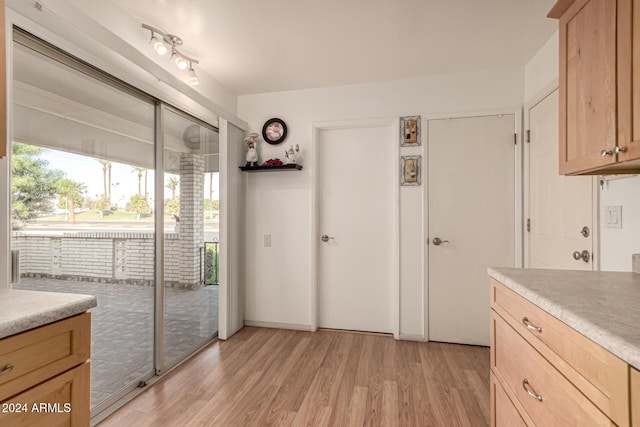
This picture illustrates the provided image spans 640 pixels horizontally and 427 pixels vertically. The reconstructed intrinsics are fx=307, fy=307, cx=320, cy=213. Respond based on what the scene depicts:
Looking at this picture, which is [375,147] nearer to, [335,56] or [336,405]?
[335,56]

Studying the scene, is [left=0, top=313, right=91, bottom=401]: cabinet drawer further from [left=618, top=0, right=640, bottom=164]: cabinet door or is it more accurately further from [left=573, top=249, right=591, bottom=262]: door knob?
[left=573, top=249, right=591, bottom=262]: door knob

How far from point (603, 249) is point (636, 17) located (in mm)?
1211

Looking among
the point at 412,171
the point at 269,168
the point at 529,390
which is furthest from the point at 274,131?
the point at 529,390

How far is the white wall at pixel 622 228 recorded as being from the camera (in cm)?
146

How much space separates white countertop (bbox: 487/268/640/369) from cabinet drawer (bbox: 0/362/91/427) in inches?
59.7

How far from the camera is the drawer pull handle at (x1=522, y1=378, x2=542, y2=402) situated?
0.99 m

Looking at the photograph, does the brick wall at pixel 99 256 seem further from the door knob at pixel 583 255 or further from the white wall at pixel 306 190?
the door knob at pixel 583 255

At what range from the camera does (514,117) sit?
2719mm

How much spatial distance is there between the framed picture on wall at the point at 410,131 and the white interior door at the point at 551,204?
90cm

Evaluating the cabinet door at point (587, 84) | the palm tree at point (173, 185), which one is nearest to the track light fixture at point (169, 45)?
the palm tree at point (173, 185)

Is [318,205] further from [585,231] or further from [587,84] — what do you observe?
[587,84]

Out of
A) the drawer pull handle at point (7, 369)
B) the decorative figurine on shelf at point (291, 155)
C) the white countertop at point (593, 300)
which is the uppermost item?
the decorative figurine on shelf at point (291, 155)

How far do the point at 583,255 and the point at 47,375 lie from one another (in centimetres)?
260

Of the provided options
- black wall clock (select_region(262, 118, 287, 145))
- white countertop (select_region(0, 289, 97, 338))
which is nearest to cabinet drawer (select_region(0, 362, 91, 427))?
white countertop (select_region(0, 289, 97, 338))
